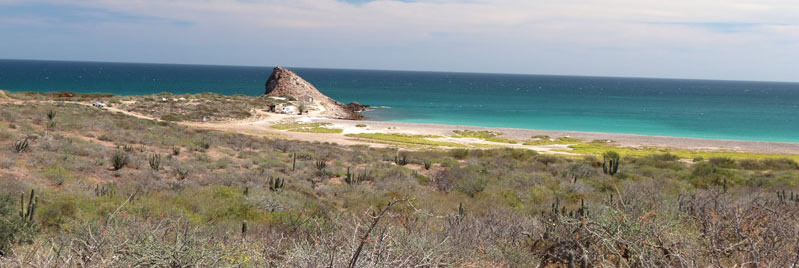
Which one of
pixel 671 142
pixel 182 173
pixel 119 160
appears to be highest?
pixel 119 160

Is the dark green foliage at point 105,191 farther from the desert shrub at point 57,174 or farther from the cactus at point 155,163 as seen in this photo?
the cactus at point 155,163

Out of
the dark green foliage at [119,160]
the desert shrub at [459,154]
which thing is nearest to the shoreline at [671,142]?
the desert shrub at [459,154]

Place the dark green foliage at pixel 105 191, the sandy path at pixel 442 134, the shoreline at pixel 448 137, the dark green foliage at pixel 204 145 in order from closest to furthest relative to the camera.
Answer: the dark green foliage at pixel 105 191, the dark green foliage at pixel 204 145, the shoreline at pixel 448 137, the sandy path at pixel 442 134

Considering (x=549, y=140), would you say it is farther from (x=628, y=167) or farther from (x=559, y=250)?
(x=559, y=250)

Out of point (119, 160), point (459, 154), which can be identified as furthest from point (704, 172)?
point (119, 160)

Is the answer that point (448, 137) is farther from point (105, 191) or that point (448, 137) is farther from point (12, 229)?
point (12, 229)

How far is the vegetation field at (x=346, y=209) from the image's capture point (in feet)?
16.9

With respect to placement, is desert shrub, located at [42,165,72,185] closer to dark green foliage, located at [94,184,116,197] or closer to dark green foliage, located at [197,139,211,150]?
dark green foliage, located at [94,184,116,197]

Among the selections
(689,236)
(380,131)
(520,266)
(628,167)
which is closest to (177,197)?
(520,266)

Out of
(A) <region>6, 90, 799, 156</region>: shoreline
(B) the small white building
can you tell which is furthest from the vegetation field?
(B) the small white building

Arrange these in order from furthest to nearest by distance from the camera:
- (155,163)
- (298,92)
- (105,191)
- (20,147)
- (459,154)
Result: (298,92)
(459,154)
(155,163)
(20,147)
(105,191)

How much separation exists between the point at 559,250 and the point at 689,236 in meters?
1.78

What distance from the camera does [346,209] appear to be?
41.7ft

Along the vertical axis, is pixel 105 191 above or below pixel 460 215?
below
